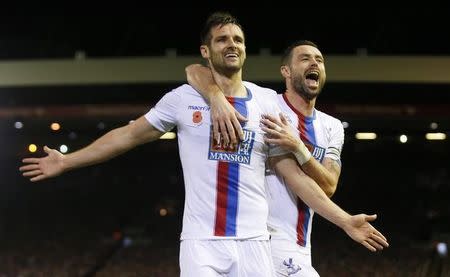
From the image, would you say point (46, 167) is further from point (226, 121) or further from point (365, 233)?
point (365, 233)

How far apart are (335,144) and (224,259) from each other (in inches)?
45.9

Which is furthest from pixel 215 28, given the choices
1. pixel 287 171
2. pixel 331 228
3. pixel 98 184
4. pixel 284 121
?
pixel 98 184

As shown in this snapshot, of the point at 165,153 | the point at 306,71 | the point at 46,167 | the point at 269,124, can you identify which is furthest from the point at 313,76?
the point at 165,153

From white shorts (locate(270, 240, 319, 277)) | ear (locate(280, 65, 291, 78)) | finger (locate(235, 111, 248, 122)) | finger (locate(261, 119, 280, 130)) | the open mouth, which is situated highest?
ear (locate(280, 65, 291, 78))

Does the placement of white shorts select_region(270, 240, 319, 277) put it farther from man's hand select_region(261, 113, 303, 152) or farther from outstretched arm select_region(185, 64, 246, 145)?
outstretched arm select_region(185, 64, 246, 145)

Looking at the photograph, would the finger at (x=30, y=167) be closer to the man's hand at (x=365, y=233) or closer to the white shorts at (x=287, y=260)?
the white shorts at (x=287, y=260)

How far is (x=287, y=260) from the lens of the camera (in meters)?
3.97

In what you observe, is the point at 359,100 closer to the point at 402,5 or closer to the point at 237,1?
the point at 402,5

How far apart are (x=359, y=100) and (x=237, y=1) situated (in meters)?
2.44

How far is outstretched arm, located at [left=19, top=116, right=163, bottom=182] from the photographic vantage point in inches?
139

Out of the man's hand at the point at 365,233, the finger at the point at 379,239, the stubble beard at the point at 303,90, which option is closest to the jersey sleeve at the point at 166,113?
the stubble beard at the point at 303,90

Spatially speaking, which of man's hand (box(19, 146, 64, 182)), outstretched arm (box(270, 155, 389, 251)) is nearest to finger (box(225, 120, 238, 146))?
outstretched arm (box(270, 155, 389, 251))

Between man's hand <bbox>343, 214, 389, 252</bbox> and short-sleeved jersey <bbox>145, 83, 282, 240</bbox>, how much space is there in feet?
1.35

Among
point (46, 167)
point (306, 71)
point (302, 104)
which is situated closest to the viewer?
point (46, 167)
